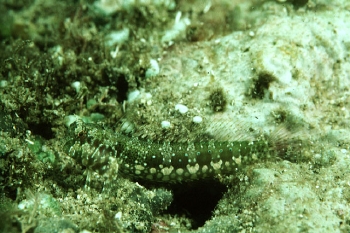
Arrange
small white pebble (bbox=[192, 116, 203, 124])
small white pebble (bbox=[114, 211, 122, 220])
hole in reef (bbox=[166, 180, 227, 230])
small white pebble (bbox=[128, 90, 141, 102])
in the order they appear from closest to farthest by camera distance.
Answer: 1. small white pebble (bbox=[114, 211, 122, 220])
2. hole in reef (bbox=[166, 180, 227, 230])
3. small white pebble (bbox=[192, 116, 203, 124])
4. small white pebble (bbox=[128, 90, 141, 102])

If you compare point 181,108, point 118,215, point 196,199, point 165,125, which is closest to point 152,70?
point 181,108

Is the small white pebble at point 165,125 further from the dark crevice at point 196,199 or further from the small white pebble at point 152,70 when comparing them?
the small white pebble at point 152,70

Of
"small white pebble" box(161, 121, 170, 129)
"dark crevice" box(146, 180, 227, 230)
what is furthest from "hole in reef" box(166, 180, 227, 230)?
"small white pebble" box(161, 121, 170, 129)

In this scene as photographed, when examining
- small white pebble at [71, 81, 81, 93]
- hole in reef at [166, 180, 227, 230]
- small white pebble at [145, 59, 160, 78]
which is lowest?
hole in reef at [166, 180, 227, 230]

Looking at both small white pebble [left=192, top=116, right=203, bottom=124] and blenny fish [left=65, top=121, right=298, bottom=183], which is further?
small white pebble [left=192, top=116, right=203, bottom=124]

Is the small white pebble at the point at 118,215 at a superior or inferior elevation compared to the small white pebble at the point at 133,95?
inferior

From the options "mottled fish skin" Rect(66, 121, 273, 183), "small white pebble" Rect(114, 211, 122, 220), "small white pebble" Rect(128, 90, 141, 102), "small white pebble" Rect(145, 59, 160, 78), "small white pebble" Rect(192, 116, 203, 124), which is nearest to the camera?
"small white pebble" Rect(114, 211, 122, 220)

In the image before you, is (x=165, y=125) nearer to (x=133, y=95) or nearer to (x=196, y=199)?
(x=133, y=95)

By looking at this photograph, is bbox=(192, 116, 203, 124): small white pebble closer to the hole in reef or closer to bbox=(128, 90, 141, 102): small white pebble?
the hole in reef

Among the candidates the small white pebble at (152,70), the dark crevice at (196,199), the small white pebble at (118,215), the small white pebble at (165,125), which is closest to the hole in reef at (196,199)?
the dark crevice at (196,199)
